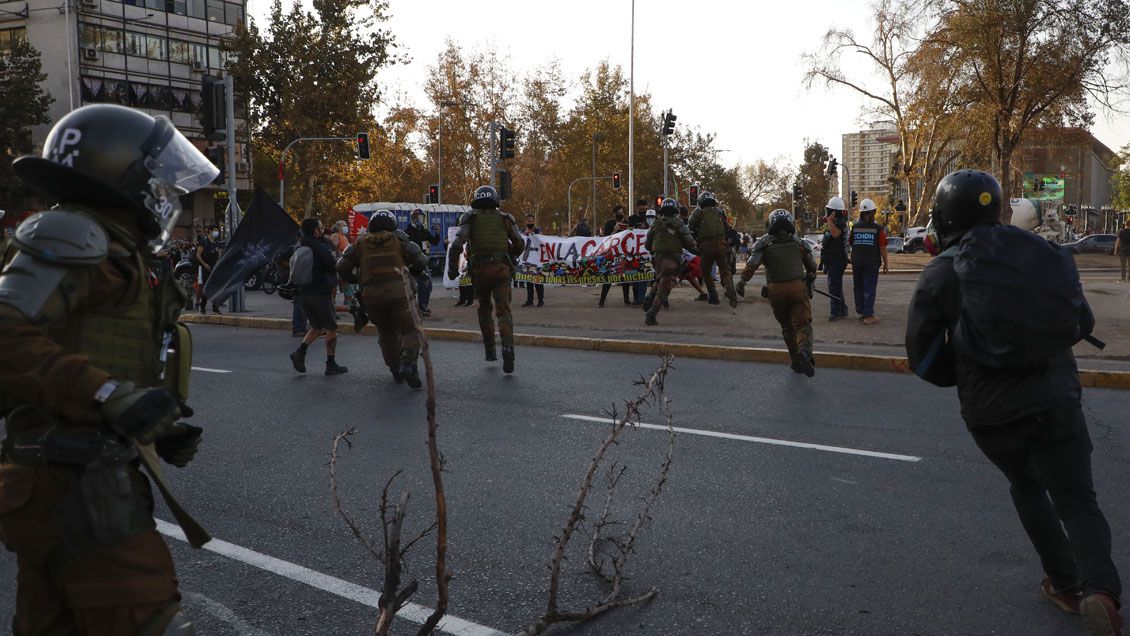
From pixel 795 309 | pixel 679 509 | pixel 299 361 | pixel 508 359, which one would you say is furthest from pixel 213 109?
pixel 679 509

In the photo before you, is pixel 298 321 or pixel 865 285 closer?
pixel 865 285

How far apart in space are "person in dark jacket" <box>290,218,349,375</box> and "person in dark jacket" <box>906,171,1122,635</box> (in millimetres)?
7314

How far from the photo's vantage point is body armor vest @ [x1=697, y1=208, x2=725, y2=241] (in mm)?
16031

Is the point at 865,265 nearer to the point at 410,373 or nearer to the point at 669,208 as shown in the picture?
the point at 669,208

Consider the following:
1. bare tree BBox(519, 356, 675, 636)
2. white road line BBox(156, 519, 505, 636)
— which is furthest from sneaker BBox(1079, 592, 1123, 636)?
white road line BBox(156, 519, 505, 636)

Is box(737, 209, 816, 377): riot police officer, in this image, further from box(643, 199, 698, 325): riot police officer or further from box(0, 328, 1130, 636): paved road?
box(643, 199, 698, 325): riot police officer

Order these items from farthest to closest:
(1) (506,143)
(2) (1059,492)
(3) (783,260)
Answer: (1) (506,143) < (3) (783,260) < (2) (1059,492)

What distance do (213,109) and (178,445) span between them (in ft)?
53.8

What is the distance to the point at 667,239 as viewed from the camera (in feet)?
45.2

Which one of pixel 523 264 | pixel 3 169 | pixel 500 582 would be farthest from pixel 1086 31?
pixel 3 169

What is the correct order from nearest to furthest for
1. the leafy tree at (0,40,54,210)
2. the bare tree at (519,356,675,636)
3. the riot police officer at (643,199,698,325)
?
the bare tree at (519,356,675,636), the riot police officer at (643,199,698,325), the leafy tree at (0,40,54,210)

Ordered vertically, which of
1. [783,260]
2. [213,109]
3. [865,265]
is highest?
[213,109]

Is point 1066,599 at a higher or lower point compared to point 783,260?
lower

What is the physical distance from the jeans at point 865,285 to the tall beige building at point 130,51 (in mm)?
37497
